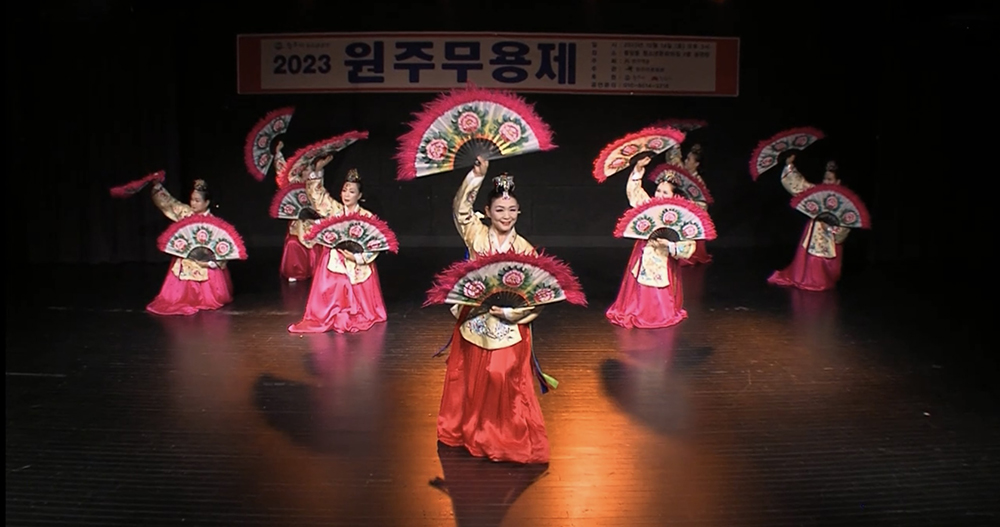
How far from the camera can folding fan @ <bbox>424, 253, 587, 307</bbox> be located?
345 cm

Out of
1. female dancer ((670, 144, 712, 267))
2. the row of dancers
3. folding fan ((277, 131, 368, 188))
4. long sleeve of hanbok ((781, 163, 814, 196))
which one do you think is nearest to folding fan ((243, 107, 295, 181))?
the row of dancers

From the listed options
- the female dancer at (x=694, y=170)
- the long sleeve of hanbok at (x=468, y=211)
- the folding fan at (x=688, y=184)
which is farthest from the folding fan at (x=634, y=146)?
the long sleeve of hanbok at (x=468, y=211)

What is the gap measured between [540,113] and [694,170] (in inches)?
75.4

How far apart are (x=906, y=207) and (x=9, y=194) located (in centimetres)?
886

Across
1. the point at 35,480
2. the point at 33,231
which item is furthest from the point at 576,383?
the point at 33,231

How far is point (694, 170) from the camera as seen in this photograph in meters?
8.41

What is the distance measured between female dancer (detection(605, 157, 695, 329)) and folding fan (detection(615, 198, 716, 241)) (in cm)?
11

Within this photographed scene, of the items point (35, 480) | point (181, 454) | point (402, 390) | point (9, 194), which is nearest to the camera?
point (35, 480)

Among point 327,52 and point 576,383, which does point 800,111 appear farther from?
point 576,383

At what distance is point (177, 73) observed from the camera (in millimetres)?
→ 9031

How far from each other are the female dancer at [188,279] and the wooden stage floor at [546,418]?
0.21m

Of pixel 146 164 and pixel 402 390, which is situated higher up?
pixel 146 164

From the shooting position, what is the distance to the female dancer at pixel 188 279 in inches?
262

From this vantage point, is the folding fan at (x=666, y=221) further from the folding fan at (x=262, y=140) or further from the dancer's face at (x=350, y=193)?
the folding fan at (x=262, y=140)
